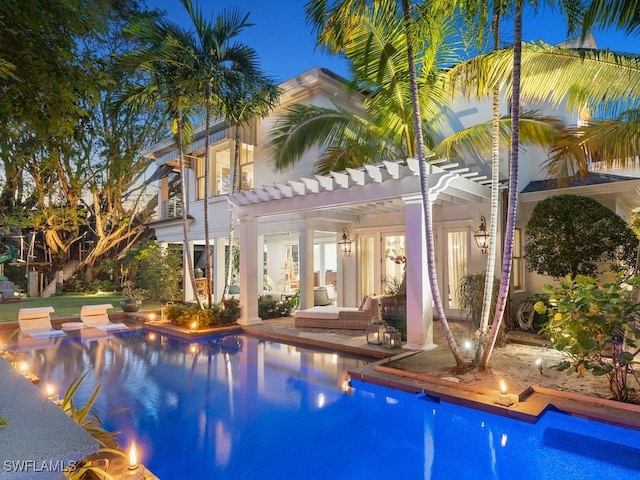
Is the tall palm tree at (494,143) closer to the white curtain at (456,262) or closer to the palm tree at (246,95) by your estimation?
the white curtain at (456,262)

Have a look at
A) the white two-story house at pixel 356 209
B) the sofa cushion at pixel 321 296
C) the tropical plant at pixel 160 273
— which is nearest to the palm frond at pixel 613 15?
the white two-story house at pixel 356 209

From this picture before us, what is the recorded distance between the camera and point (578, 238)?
995 cm

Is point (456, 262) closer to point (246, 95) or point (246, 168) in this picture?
point (246, 95)

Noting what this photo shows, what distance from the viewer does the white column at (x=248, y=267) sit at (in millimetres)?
13164

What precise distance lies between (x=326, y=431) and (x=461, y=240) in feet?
31.0

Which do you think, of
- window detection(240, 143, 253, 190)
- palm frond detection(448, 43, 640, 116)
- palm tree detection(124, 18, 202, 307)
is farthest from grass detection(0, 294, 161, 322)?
palm frond detection(448, 43, 640, 116)

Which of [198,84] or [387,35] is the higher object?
[198,84]

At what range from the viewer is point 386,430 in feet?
19.1

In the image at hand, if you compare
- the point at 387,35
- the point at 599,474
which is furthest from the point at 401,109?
the point at 599,474

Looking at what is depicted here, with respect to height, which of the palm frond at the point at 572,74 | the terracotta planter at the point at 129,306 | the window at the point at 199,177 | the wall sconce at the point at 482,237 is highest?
the window at the point at 199,177

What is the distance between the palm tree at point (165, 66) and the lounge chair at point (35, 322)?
25.8 feet

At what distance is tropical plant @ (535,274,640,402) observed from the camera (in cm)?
570

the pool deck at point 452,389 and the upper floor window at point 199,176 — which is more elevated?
the upper floor window at point 199,176

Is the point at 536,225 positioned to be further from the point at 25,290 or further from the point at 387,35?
the point at 25,290
